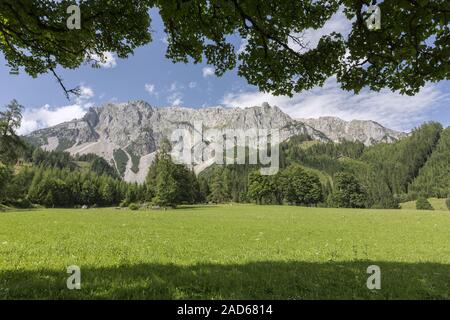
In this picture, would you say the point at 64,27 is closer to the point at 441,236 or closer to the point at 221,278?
the point at 221,278

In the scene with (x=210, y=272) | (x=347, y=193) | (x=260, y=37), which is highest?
(x=260, y=37)

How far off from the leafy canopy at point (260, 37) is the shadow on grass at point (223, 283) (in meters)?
6.32

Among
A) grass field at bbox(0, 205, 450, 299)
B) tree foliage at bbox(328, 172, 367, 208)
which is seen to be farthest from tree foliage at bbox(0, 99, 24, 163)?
tree foliage at bbox(328, 172, 367, 208)

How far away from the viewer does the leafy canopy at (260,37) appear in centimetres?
809

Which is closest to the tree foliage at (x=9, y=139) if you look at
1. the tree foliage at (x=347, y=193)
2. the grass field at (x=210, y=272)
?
the grass field at (x=210, y=272)

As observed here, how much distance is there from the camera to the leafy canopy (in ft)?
26.6

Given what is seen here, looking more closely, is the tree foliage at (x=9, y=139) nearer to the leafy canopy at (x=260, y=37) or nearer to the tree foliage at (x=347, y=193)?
the leafy canopy at (x=260, y=37)

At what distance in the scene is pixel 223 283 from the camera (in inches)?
350

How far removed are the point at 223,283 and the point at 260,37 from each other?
7.59 m

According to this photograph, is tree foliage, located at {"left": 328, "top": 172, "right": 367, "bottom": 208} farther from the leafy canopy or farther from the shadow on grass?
the leafy canopy

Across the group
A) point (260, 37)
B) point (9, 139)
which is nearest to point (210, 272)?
point (260, 37)

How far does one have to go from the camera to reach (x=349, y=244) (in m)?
20.3

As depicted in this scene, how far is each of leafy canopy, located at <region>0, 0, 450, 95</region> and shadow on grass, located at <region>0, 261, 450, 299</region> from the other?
20.8 feet

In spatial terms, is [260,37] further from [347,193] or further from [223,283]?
[347,193]
